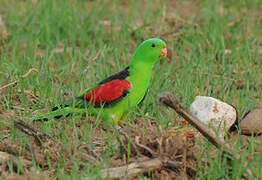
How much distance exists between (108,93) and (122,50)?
1.68 meters

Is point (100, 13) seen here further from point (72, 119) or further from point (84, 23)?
point (72, 119)

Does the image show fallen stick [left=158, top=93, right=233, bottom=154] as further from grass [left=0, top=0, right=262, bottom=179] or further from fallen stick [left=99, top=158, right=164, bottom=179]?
fallen stick [left=99, top=158, right=164, bottom=179]

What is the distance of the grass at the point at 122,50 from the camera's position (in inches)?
173

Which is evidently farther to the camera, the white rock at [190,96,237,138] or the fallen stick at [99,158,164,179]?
the white rock at [190,96,237,138]

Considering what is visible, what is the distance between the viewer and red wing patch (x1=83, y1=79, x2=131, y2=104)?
3967 millimetres

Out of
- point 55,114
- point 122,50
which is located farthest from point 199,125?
point 122,50

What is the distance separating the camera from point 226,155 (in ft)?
9.74

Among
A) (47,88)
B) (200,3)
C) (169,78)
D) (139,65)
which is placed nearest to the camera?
(139,65)

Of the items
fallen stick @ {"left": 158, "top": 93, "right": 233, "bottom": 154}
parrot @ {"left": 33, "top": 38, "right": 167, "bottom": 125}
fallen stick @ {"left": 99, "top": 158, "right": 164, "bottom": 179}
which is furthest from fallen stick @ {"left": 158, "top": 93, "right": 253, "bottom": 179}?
parrot @ {"left": 33, "top": 38, "right": 167, "bottom": 125}

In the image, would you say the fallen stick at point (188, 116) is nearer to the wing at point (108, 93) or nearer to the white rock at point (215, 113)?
the white rock at point (215, 113)

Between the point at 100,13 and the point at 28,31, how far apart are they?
3.22ft

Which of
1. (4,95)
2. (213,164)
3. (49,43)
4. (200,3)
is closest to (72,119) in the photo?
(4,95)

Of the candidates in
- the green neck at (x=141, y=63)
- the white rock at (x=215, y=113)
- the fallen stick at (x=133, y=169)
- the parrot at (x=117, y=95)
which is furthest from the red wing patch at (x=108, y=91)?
the fallen stick at (x=133, y=169)

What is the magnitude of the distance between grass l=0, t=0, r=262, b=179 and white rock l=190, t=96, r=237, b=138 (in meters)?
0.26
